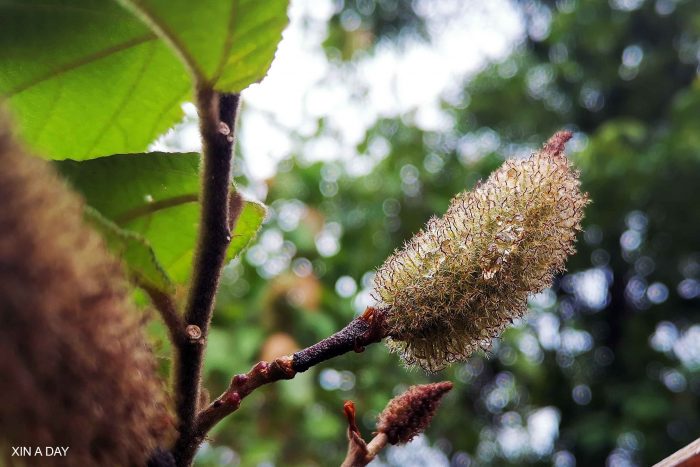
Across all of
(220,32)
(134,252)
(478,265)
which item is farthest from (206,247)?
(478,265)

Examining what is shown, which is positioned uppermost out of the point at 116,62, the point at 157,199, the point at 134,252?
the point at 116,62

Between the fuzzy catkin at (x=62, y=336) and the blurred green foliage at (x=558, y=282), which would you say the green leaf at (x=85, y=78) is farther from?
the blurred green foliage at (x=558, y=282)

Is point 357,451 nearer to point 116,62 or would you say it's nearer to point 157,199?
point 157,199

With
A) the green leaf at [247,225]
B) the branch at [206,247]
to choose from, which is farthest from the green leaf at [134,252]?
the green leaf at [247,225]

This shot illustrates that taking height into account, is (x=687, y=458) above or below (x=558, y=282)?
below

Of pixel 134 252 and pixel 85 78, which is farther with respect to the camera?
pixel 85 78

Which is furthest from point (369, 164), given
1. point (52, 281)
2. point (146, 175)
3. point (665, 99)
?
point (52, 281)

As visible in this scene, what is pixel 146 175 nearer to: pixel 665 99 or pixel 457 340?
pixel 457 340
